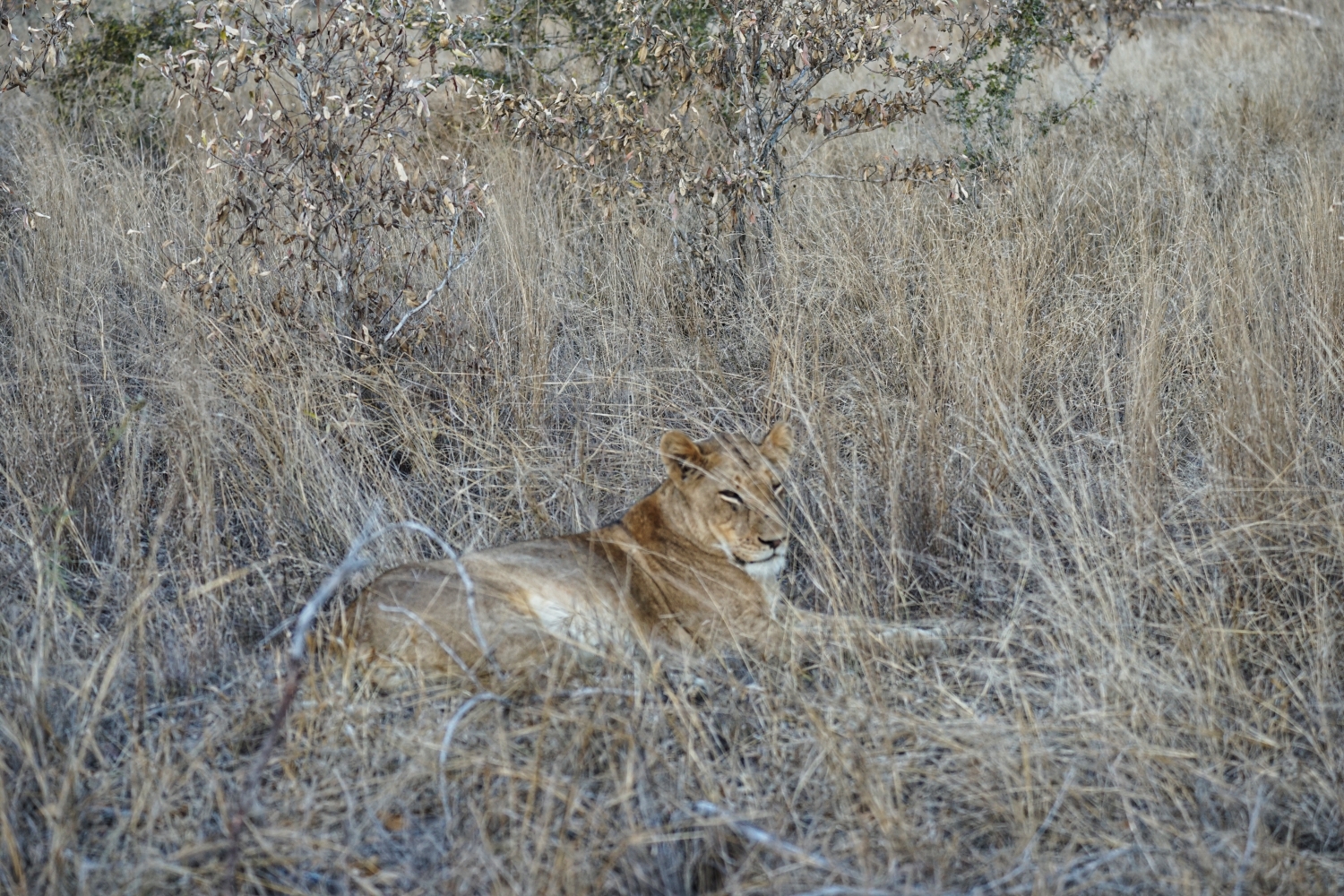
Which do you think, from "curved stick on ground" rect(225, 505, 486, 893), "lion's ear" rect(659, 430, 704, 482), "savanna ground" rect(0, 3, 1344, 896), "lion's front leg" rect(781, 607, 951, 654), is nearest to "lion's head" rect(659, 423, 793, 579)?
"lion's ear" rect(659, 430, 704, 482)

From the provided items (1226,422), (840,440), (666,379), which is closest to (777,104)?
(666,379)

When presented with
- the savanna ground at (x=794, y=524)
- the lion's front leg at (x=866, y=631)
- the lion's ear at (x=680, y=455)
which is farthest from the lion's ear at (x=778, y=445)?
the lion's front leg at (x=866, y=631)

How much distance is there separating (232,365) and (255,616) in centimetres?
156

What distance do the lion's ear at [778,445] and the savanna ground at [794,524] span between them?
0.13m

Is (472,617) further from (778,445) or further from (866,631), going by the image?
(778,445)

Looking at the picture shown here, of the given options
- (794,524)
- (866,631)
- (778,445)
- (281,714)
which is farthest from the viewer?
(794,524)

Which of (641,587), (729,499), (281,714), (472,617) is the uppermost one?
(281,714)

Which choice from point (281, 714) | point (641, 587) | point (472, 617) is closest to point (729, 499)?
point (641, 587)

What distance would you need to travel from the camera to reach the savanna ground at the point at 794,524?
9.78ft

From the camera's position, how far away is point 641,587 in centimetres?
412

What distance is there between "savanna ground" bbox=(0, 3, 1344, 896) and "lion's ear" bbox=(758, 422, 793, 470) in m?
0.13

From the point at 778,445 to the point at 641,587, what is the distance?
67 cm

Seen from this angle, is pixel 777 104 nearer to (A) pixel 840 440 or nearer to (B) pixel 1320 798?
(A) pixel 840 440

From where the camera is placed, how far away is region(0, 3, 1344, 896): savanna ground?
298 centimetres
